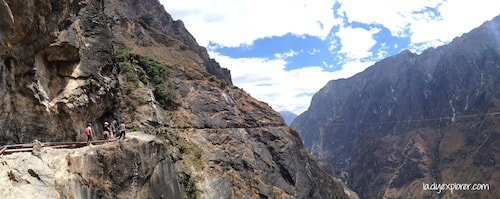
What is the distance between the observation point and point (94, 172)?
1777cm

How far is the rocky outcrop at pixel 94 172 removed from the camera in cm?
1380

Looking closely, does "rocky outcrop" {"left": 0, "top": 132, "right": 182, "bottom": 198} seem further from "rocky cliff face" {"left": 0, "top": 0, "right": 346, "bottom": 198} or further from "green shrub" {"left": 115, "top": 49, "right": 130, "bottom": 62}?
"green shrub" {"left": 115, "top": 49, "right": 130, "bottom": 62}

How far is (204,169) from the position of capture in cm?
4425

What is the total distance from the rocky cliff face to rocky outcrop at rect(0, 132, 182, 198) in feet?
0.24

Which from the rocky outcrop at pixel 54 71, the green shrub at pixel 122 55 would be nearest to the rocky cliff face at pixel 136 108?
the rocky outcrop at pixel 54 71

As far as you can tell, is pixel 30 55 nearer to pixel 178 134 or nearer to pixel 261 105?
pixel 178 134

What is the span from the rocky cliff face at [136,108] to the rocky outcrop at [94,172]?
73 mm

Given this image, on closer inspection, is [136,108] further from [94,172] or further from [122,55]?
[94,172]

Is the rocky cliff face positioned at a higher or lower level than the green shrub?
lower

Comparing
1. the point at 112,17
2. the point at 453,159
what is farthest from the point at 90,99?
the point at 453,159

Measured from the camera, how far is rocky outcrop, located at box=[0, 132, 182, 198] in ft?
45.3

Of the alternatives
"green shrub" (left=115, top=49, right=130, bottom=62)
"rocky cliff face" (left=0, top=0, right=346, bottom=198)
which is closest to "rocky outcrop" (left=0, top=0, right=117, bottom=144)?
"rocky cliff face" (left=0, top=0, right=346, bottom=198)

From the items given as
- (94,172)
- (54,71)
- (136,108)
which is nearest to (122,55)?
(136,108)

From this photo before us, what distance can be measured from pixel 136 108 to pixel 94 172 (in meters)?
30.9
